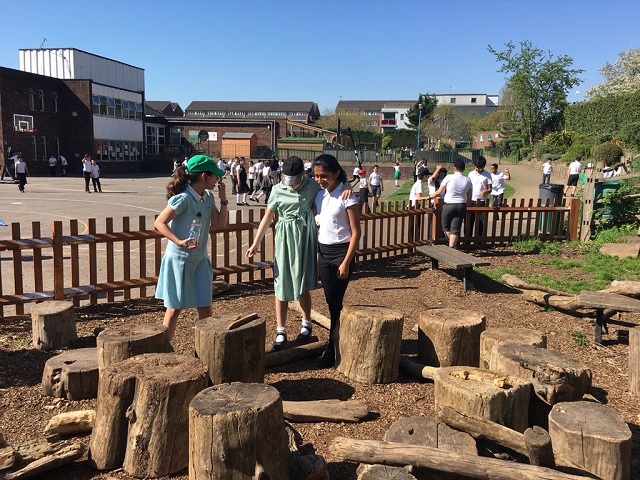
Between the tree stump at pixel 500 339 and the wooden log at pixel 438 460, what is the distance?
133 centimetres

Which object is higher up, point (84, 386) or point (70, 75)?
point (70, 75)

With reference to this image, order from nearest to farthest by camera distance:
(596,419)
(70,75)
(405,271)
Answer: (596,419) → (405,271) → (70,75)

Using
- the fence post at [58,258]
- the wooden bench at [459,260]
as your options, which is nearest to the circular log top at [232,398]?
the fence post at [58,258]

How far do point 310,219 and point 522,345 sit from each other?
2049mm

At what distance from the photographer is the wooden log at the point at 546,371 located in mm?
3684

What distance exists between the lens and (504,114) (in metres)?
79.4

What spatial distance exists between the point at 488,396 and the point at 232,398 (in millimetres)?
1513

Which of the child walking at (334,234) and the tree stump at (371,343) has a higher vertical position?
the child walking at (334,234)

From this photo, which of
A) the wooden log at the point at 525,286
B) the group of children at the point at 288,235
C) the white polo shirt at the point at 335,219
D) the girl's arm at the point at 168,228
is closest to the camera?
the girl's arm at the point at 168,228

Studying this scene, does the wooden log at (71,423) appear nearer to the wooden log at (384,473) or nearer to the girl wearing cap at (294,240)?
the girl wearing cap at (294,240)

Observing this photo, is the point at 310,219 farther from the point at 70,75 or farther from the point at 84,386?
Answer: the point at 70,75

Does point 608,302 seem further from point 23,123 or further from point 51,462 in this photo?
point 23,123

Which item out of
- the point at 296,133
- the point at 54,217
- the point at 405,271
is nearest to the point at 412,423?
the point at 405,271

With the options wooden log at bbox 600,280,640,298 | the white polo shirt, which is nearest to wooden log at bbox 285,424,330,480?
the white polo shirt
